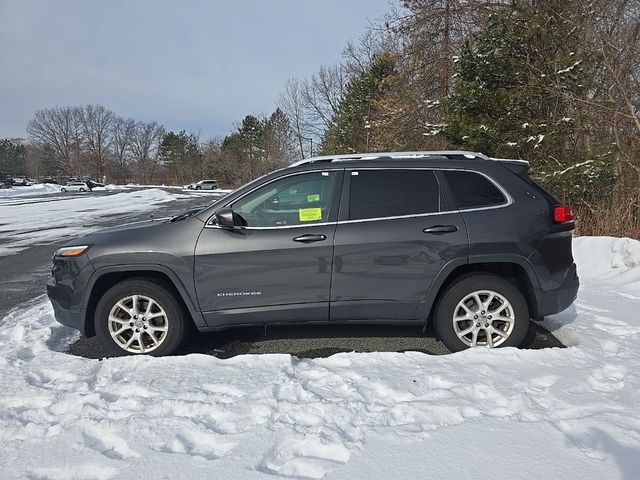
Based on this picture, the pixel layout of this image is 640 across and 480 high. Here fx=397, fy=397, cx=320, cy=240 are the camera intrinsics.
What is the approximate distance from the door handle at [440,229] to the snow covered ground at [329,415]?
1059 mm

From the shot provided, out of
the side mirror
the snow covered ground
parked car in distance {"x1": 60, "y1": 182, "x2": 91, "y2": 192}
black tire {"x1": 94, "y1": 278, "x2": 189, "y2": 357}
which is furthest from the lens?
parked car in distance {"x1": 60, "y1": 182, "x2": 91, "y2": 192}

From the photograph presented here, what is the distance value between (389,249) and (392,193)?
1.75ft

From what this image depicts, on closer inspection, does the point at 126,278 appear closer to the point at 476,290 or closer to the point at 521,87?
the point at 476,290

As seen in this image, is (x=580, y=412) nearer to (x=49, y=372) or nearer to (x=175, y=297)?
(x=175, y=297)

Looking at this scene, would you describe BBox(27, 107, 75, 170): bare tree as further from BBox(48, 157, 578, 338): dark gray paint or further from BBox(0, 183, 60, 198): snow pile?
BBox(48, 157, 578, 338): dark gray paint

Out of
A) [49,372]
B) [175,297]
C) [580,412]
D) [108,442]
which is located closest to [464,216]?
[580,412]

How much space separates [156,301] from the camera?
3568 millimetres

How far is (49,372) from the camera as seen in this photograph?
3223mm

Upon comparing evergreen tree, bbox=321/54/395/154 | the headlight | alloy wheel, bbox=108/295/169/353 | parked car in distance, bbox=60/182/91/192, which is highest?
evergreen tree, bbox=321/54/395/154

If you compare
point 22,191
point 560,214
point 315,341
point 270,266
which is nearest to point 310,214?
point 270,266

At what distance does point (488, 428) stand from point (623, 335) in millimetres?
2346

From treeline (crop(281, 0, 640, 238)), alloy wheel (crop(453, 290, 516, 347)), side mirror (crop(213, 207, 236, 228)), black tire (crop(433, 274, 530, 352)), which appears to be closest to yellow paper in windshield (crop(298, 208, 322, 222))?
side mirror (crop(213, 207, 236, 228))

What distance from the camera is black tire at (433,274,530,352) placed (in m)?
3.55

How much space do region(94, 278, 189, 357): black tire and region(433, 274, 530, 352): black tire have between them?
238 centimetres
